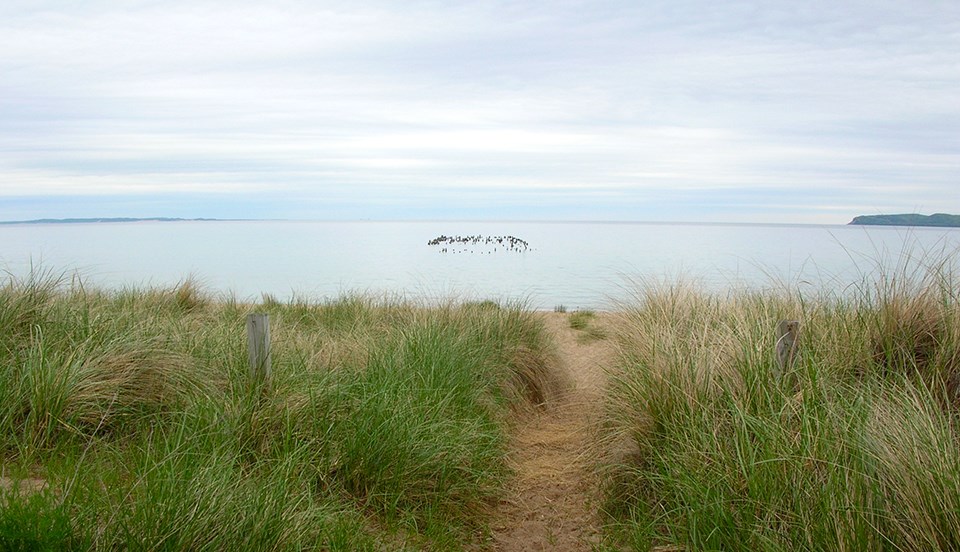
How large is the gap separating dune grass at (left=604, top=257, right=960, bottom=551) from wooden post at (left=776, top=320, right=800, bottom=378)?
59mm

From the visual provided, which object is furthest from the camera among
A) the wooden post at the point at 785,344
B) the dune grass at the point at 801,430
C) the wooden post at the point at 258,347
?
the wooden post at the point at 258,347

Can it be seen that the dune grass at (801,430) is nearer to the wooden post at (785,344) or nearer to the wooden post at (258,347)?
the wooden post at (785,344)

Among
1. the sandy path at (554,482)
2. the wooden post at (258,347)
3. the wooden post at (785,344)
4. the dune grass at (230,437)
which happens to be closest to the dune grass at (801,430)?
the wooden post at (785,344)

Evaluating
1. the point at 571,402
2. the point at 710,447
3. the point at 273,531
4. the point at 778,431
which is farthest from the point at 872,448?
the point at 571,402

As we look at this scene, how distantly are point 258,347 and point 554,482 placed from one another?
96.2 inches

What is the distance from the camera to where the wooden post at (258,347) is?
5.07 meters

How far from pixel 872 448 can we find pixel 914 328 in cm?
232

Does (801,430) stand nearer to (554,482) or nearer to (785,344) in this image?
(785,344)

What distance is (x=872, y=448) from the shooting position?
356 centimetres

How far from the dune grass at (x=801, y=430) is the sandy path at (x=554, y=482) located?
1.05 ft

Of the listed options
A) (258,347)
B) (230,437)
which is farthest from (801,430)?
(258,347)

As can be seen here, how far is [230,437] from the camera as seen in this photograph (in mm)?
4340

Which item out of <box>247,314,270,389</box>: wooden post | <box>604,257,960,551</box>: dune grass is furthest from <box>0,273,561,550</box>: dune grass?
<box>604,257,960,551</box>: dune grass

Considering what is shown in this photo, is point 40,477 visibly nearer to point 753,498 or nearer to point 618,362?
point 753,498
